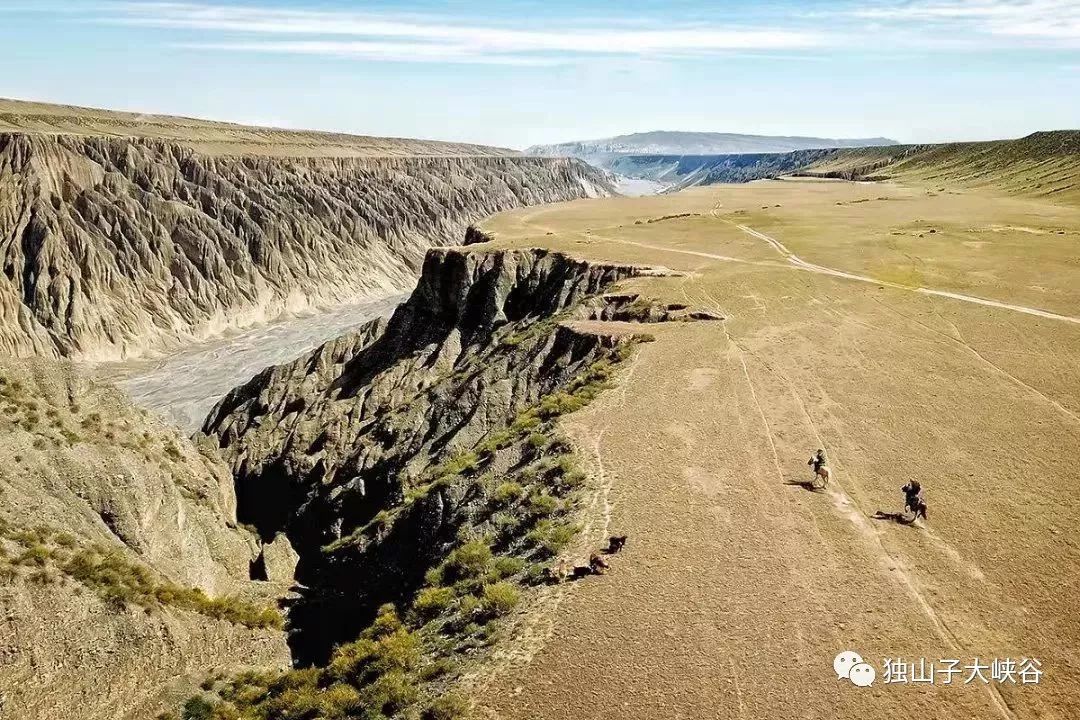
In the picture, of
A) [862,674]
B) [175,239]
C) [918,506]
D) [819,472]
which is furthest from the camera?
[175,239]

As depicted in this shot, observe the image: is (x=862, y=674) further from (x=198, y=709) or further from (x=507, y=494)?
(x=198, y=709)

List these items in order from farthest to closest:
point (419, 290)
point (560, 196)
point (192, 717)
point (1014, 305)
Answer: point (560, 196)
point (419, 290)
point (1014, 305)
point (192, 717)

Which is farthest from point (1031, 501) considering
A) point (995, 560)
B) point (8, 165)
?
point (8, 165)

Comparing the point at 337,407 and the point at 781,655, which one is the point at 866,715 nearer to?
the point at 781,655

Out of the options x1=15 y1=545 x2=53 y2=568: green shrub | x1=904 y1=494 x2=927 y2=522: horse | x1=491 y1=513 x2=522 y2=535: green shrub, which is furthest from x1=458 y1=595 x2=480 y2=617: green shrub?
x1=15 y1=545 x2=53 y2=568: green shrub

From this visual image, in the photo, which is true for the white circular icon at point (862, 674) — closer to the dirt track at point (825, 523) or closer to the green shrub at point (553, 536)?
the dirt track at point (825, 523)

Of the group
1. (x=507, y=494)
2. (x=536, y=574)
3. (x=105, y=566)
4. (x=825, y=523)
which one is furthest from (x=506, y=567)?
(x=105, y=566)
